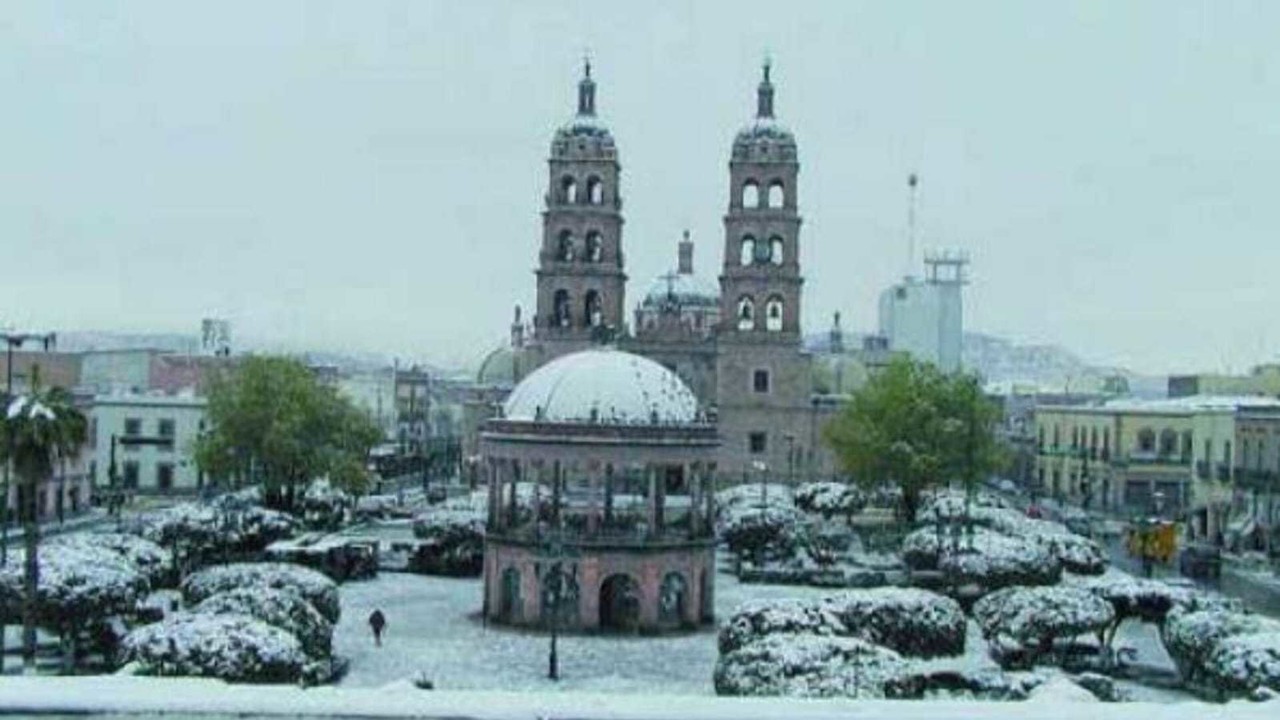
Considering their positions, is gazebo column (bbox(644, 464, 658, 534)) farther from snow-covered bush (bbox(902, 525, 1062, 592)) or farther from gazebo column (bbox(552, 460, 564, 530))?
snow-covered bush (bbox(902, 525, 1062, 592))

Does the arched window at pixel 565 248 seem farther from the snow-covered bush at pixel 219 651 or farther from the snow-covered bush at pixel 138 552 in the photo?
the snow-covered bush at pixel 219 651

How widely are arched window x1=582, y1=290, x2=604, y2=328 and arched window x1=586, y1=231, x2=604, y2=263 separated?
163cm

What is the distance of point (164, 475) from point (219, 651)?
225 ft

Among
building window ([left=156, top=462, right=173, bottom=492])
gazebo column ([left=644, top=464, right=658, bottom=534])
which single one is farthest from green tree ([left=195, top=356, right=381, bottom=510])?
gazebo column ([left=644, top=464, right=658, bottom=534])

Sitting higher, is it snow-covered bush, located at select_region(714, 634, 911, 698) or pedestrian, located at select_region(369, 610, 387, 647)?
snow-covered bush, located at select_region(714, 634, 911, 698)

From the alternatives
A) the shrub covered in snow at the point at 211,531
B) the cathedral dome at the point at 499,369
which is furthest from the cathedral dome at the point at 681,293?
the shrub covered in snow at the point at 211,531

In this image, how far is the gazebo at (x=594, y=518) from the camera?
149ft

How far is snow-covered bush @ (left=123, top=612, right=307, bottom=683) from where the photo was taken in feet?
96.5

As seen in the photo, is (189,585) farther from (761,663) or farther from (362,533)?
(362,533)

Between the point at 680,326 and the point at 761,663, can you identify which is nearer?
the point at 761,663


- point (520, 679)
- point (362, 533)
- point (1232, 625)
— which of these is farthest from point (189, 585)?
point (362, 533)

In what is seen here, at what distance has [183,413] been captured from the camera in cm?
9594

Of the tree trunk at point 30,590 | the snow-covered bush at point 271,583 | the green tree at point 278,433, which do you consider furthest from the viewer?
the green tree at point 278,433

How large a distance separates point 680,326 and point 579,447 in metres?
54.0
